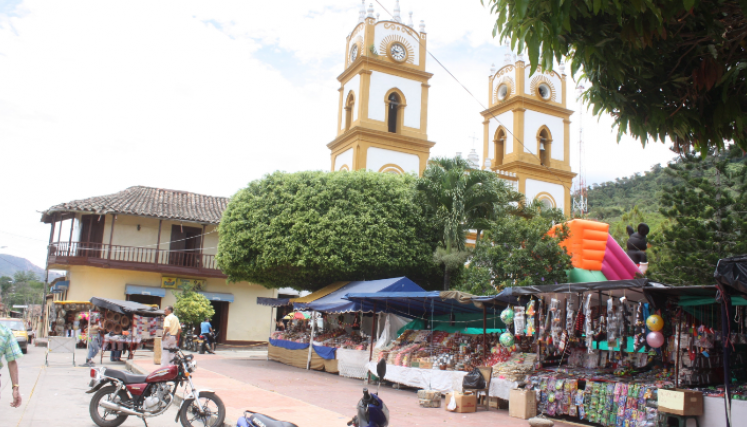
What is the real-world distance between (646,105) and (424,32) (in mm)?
24286

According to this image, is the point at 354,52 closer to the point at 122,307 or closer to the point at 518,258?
the point at 518,258

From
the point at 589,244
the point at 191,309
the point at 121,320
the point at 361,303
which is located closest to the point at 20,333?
the point at 121,320

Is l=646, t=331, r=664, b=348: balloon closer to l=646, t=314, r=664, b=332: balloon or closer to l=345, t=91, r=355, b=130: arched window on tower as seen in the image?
l=646, t=314, r=664, b=332: balloon

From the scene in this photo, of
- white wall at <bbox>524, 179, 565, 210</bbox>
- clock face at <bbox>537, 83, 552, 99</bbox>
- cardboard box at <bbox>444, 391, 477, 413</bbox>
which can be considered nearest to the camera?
cardboard box at <bbox>444, 391, 477, 413</bbox>

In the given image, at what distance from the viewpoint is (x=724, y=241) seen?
1716cm


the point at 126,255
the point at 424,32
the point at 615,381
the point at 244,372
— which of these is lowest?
the point at 244,372

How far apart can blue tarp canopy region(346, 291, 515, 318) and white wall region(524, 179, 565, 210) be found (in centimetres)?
1569

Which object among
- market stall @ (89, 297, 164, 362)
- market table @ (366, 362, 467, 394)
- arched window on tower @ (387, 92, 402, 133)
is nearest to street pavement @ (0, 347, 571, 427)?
market table @ (366, 362, 467, 394)

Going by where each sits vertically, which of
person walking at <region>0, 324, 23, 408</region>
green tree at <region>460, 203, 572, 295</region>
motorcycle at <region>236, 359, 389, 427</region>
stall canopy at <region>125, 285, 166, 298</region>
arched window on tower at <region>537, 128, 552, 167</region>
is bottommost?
motorcycle at <region>236, 359, 389, 427</region>

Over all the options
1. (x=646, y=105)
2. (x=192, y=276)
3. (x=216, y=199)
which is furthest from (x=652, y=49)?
(x=216, y=199)

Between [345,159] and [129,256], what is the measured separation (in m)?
11.6

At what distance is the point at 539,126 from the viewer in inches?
1238

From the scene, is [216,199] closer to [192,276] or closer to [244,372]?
[192,276]

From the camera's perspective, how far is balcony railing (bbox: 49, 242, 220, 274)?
28.0 m
